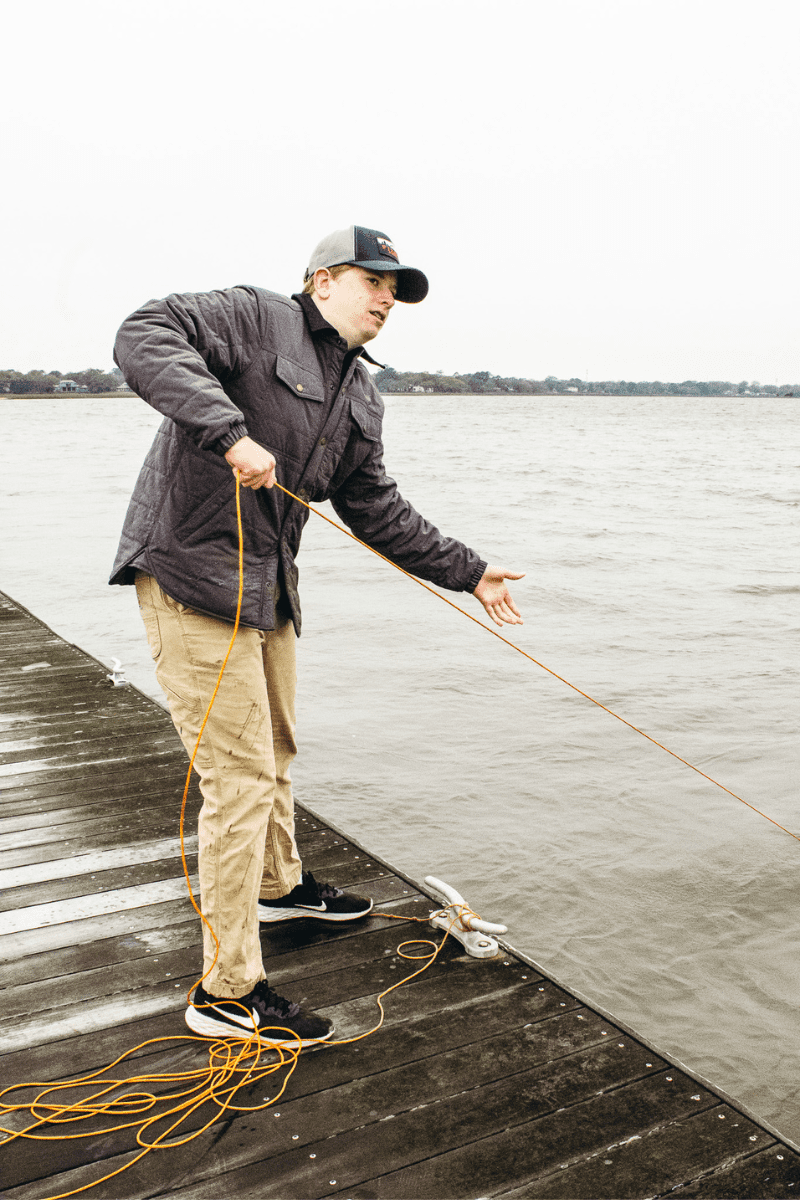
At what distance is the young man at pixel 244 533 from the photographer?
2.40 metres

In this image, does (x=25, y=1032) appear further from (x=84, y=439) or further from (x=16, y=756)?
(x=84, y=439)

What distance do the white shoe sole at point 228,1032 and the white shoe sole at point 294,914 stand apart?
0.57m

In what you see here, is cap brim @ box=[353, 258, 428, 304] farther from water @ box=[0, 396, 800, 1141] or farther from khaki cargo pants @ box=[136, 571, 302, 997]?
water @ box=[0, 396, 800, 1141]

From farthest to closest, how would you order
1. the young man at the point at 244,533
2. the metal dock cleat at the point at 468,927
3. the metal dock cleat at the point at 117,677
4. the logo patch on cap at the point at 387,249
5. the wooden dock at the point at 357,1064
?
the metal dock cleat at the point at 117,677
the metal dock cleat at the point at 468,927
the logo patch on cap at the point at 387,249
the young man at the point at 244,533
the wooden dock at the point at 357,1064

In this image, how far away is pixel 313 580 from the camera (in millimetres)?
14734

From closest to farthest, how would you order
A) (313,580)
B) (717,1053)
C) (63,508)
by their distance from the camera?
(717,1053) < (313,580) < (63,508)

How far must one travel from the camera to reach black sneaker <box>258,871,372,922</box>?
317 centimetres

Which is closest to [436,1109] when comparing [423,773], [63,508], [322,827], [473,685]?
[322,827]

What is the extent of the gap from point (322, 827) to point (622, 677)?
5306 millimetres

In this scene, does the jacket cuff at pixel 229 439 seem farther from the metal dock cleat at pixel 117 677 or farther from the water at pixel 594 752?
the metal dock cleat at pixel 117 677

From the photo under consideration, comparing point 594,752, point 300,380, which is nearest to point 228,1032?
point 300,380

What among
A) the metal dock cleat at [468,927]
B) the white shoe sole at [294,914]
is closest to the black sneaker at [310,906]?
the white shoe sole at [294,914]

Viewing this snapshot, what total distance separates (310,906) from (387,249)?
2054 millimetres

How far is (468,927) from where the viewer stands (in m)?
3.12
